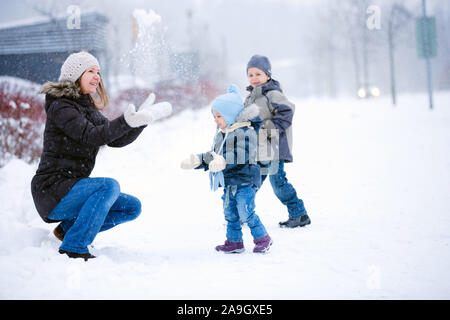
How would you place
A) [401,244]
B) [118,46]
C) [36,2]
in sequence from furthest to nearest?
[118,46] < [36,2] < [401,244]

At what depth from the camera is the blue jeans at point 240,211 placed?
3125mm

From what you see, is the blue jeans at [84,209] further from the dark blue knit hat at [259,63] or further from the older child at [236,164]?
the dark blue knit hat at [259,63]

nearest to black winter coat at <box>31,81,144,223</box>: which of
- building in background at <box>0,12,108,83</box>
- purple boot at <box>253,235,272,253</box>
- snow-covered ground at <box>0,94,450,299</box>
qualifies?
snow-covered ground at <box>0,94,450,299</box>

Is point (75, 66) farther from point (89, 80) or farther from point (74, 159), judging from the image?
point (74, 159)

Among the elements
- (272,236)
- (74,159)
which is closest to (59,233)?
(74,159)

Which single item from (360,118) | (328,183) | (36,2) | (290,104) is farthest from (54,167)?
(360,118)

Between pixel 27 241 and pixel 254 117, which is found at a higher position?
pixel 254 117

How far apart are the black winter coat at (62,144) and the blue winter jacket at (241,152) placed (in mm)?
668

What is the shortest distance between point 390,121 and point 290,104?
388 inches

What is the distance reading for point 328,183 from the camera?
6066mm

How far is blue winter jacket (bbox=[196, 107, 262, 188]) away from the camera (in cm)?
306

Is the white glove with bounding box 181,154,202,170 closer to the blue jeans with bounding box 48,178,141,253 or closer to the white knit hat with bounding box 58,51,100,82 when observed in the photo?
the blue jeans with bounding box 48,178,141,253

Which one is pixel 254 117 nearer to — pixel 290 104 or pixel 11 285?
pixel 290 104

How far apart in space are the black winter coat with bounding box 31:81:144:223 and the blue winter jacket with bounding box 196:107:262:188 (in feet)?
2.19
